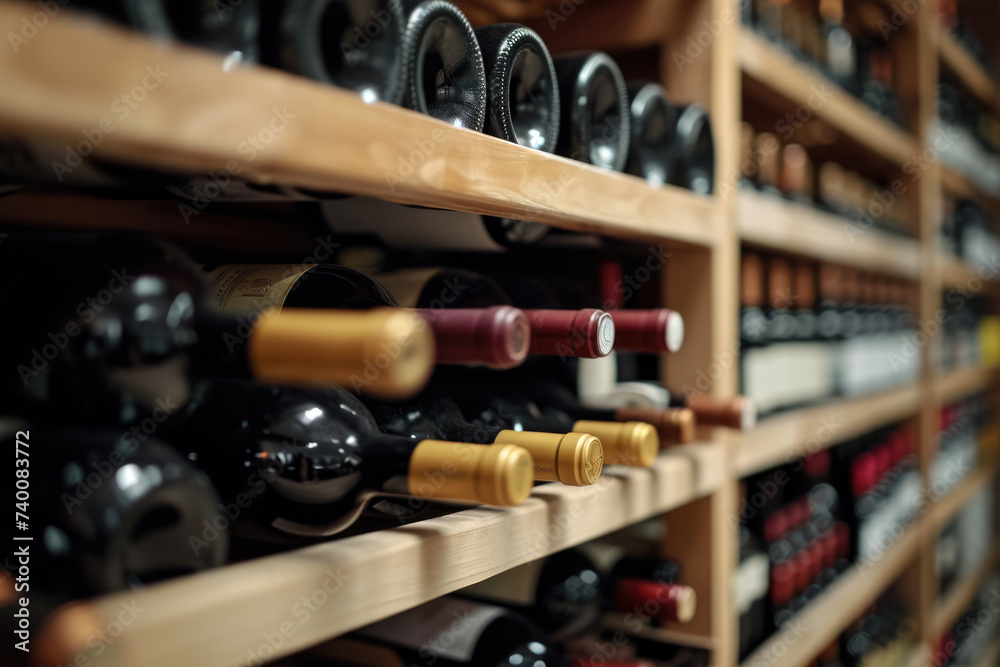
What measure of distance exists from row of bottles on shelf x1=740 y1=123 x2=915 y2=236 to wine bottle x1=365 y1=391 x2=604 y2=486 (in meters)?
0.64

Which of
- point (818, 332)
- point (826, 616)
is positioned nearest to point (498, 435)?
point (826, 616)

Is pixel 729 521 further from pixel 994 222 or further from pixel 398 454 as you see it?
pixel 994 222

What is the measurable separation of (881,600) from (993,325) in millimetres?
1069

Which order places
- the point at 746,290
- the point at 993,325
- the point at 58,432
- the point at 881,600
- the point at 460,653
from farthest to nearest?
the point at 993,325 < the point at 881,600 < the point at 746,290 < the point at 460,653 < the point at 58,432

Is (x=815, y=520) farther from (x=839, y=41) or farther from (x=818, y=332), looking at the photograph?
(x=839, y=41)

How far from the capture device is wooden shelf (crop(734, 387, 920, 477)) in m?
0.82

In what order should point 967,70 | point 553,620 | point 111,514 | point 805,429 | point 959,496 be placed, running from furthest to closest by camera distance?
point 967,70, point 959,496, point 805,429, point 553,620, point 111,514

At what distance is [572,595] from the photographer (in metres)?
0.64

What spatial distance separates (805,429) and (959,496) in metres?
1.00

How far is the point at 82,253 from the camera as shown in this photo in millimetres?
342

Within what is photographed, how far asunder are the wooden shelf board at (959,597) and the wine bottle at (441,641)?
1.33 m

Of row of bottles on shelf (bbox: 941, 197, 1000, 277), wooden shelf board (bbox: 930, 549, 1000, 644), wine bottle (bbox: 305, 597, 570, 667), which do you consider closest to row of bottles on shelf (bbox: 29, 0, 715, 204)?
wine bottle (bbox: 305, 597, 570, 667)

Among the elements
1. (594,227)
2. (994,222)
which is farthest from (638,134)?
(994,222)

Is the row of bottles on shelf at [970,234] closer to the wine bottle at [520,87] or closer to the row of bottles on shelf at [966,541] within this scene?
the row of bottles on shelf at [966,541]
